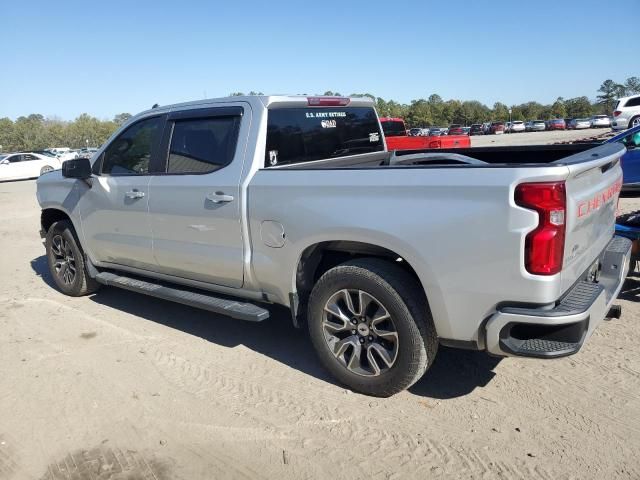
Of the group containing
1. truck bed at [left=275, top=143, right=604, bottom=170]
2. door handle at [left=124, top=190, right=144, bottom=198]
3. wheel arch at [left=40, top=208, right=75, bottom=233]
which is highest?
truck bed at [left=275, top=143, right=604, bottom=170]

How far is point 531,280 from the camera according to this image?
2.73 m

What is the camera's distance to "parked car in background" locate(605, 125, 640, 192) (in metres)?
8.69

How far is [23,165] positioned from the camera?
27.6 metres

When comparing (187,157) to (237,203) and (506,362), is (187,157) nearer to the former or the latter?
(237,203)

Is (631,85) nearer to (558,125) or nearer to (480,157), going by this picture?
(558,125)

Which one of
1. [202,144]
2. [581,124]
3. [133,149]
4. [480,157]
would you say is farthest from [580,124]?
[202,144]

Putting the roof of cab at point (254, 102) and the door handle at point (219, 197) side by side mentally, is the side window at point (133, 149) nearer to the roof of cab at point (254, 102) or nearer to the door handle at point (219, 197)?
the roof of cab at point (254, 102)

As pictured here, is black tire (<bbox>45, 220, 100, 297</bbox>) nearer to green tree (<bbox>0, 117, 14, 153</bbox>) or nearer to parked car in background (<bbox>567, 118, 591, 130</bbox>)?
parked car in background (<bbox>567, 118, 591, 130</bbox>)

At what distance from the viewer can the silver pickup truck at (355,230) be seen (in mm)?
2779

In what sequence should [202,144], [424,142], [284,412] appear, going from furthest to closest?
[424,142] < [202,144] < [284,412]

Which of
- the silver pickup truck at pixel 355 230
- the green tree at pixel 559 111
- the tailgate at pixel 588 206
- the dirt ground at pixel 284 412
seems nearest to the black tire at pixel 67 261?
the silver pickup truck at pixel 355 230

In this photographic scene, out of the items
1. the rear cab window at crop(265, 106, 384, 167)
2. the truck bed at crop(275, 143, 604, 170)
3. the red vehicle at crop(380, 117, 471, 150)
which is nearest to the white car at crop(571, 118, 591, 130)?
the red vehicle at crop(380, 117, 471, 150)

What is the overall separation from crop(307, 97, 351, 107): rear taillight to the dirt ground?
2.00 meters

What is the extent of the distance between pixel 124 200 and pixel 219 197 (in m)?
1.34
